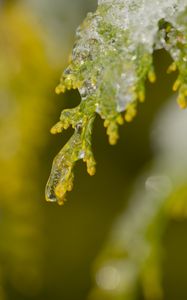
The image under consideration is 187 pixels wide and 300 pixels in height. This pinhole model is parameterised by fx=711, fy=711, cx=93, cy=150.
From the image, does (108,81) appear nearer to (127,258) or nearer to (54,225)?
(127,258)

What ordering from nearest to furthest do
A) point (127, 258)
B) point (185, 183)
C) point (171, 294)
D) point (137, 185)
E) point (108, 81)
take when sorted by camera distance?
point (108, 81)
point (185, 183)
point (127, 258)
point (137, 185)
point (171, 294)

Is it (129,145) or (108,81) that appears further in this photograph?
(129,145)

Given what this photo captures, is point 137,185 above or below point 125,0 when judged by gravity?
below

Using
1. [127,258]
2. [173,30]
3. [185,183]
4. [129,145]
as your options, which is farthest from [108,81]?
[129,145]

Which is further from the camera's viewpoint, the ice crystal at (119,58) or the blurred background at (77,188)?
the blurred background at (77,188)

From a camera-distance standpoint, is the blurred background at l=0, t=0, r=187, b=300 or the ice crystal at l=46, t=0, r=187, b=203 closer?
the ice crystal at l=46, t=0, r=187, b=203
